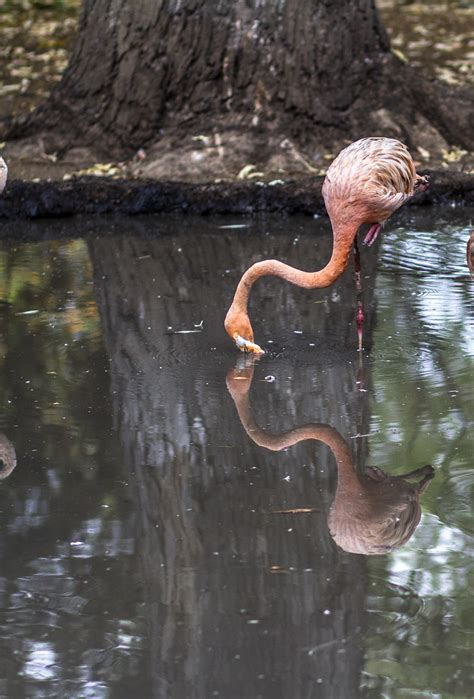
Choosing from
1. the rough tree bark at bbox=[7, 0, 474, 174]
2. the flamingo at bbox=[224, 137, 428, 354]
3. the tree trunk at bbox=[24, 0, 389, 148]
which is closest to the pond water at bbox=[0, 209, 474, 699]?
the flamingo at bbox=[224, 137, 428, 354]

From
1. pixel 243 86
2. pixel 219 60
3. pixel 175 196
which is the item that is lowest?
pixel 175 196

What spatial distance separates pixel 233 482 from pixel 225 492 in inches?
4.2

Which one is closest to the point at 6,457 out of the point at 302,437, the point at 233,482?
the point at 233,482

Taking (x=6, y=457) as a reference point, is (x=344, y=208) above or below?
above

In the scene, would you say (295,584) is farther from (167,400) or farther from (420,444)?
(167,400)

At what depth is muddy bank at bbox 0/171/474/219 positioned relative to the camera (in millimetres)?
10414

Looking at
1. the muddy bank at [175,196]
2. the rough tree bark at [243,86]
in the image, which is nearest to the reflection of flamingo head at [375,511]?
the muddy bank at [175,196]

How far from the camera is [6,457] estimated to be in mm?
5980

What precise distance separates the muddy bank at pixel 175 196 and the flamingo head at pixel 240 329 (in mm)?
3364

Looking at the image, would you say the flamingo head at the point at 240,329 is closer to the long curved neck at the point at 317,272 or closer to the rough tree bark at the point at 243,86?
the long curved neck at the point at 317,272

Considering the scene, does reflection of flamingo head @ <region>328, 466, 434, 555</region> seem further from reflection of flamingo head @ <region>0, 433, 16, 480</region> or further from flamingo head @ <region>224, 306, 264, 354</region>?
flamingo head @ <region>224, 306, 264, 354</region>

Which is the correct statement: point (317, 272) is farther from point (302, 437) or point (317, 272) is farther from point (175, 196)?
point (175, 196)

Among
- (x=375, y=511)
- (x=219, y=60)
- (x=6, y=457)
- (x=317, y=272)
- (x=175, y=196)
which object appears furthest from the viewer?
(x=219, y=60)

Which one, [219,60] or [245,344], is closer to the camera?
[245,344]
